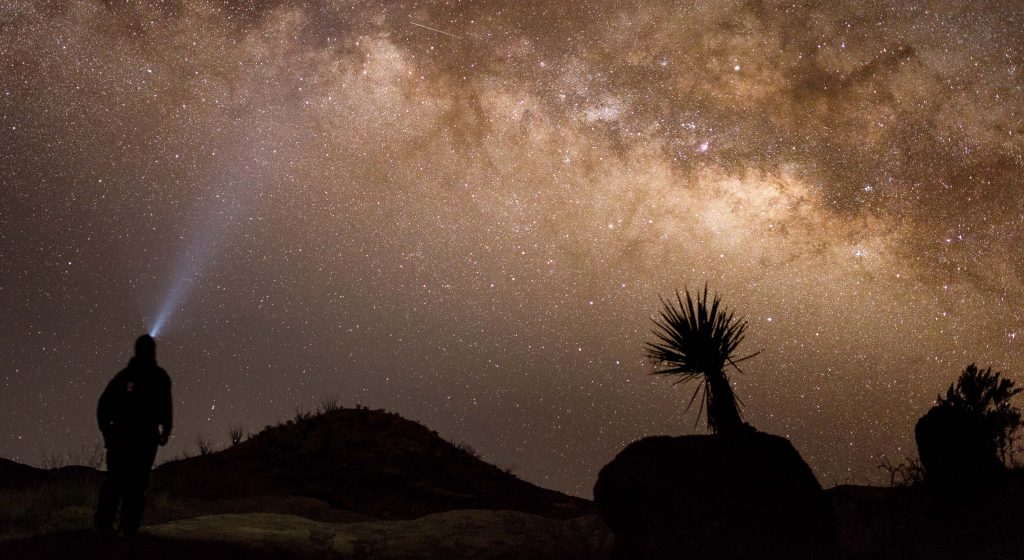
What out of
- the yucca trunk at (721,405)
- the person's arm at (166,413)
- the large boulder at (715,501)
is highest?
the yucca trunk at (721,405)

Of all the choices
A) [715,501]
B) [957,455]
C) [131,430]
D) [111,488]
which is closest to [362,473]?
[715,501]

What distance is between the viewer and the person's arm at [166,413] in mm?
7535

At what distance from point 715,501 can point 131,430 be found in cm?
657

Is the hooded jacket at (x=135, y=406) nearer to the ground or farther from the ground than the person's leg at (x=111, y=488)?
farther from the ground

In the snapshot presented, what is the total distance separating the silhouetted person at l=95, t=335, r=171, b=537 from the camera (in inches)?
287

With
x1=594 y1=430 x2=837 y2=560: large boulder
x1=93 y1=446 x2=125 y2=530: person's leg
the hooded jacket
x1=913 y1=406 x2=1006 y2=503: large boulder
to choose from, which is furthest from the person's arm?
x1=913 y1=406 x2=1006 y2=503: large boulder

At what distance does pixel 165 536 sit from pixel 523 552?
423 centimetres

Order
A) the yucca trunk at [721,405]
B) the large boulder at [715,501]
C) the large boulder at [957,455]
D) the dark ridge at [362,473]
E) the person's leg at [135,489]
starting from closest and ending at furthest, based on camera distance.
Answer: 1. the person's leg at [135,489]
2. the large boulder at [715,501]
3. the large boulder at [957,455]
4. the yucca trunk at [721,405]
5. the dark ridge at [362,473]

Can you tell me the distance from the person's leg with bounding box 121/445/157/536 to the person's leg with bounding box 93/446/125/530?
0.08 metres

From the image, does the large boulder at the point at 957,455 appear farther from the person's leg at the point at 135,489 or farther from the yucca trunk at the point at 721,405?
the person's leg at the point at 135,489

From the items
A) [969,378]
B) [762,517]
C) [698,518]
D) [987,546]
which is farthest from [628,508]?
[969,378]

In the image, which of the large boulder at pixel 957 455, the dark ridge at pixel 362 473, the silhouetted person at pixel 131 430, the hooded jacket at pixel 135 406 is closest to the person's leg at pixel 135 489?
the silhouetted person at pixel 131 430

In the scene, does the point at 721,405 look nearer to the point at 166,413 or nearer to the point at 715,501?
the point at 715,501

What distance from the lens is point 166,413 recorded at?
24.8ft
